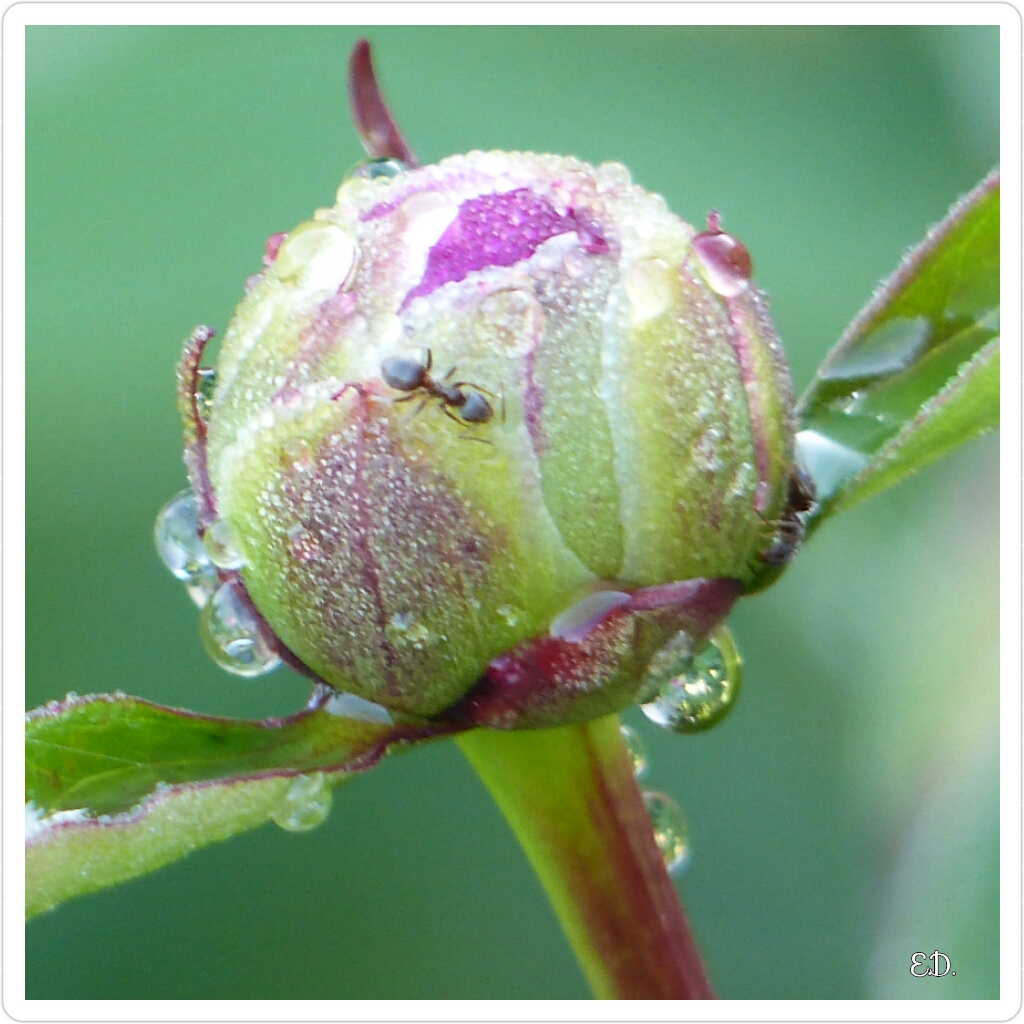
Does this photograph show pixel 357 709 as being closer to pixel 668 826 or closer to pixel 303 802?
pixel 303 802

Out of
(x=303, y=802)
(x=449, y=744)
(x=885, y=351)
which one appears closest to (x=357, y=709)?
(x=303, y=802)

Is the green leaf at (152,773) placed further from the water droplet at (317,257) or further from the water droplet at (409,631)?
the water droplet at (317,257)

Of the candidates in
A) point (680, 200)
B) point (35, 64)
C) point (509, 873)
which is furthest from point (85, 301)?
point (509, 873)

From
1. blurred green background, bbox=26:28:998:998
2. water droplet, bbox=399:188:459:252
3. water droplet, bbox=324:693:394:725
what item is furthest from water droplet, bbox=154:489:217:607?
blurred green background, bbox=26:28:998:998

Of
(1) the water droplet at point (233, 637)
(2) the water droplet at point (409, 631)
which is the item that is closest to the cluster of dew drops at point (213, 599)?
(1) the water droplet at point (233, 637)

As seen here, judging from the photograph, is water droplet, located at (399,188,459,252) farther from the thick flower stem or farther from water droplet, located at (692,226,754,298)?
the thick flower stem

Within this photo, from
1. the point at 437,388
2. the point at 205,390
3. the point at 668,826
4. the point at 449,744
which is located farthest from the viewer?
the point at 449,744
